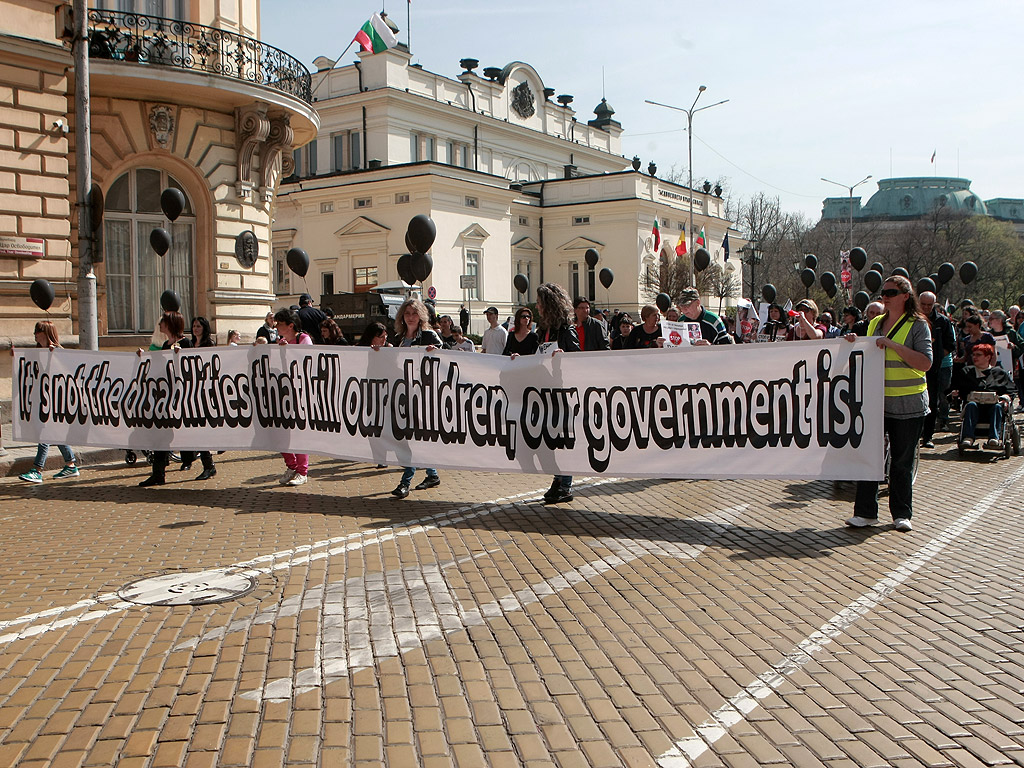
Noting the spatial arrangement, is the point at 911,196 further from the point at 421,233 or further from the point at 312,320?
the point at 312,320

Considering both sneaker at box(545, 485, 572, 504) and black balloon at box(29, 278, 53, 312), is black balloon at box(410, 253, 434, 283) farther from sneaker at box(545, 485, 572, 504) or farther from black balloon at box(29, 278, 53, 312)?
sneaker at box(545, 485, 572, 504)

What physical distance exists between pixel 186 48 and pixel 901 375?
18008mm

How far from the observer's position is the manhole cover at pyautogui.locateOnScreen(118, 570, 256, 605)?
598 centimetres

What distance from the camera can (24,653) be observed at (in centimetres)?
504

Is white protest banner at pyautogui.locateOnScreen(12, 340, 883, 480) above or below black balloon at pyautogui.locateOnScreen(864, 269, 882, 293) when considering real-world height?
below

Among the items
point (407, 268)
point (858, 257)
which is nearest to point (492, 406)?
point (407, 268)

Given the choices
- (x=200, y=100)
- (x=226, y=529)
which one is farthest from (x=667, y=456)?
(x=200, y=100)

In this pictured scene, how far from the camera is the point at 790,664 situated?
482cm

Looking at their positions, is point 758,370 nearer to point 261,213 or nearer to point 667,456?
point 667,456

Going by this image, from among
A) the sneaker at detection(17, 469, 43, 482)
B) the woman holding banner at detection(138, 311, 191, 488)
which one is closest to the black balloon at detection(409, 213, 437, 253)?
the woman holding banner at detection(138, 311, 191, 488)

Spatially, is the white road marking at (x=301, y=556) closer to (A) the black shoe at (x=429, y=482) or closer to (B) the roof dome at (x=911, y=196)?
(A) the black shoe at (x=429, y=482)

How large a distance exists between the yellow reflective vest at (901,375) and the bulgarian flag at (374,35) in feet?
80.4

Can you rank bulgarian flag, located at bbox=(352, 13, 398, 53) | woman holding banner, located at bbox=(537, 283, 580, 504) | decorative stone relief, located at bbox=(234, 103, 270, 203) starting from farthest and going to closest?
bulgarian flag, located at bbox=(352, 13, 398, 53) < decorative stone relief, located at bbox=(234, 103, 270, 203) < woman holding banner, located at bbox=(537, 283, 580, 504)

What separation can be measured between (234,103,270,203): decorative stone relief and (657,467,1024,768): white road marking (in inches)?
710
